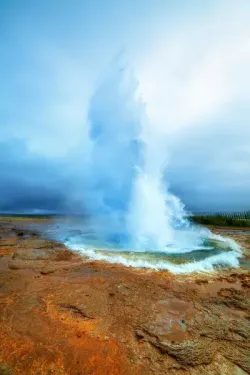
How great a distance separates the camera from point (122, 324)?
5.56 metres

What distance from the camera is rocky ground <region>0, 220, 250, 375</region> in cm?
421

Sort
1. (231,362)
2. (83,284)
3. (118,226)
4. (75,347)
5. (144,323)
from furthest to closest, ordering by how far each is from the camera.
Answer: (118,226) → (83,284) → (144,323) → (75,347) → (231,362)

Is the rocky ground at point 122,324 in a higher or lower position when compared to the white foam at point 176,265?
lower

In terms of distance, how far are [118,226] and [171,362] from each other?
19712 mm

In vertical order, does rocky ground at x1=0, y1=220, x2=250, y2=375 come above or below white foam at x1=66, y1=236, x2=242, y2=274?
below

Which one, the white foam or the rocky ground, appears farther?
the white foam

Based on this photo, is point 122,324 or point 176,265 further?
point 176,265

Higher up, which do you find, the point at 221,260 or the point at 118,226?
the point at 118,226

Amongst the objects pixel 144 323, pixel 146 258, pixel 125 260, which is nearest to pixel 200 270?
pixel 146 258

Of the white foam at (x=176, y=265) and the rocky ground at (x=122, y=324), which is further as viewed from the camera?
the white foam at (x=176, y=265)

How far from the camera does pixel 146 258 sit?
12.9 metres

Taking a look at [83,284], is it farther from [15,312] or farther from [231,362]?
[231,362]

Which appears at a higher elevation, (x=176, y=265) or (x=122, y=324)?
(x=176, y=265)

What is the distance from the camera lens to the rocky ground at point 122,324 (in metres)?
4.21
